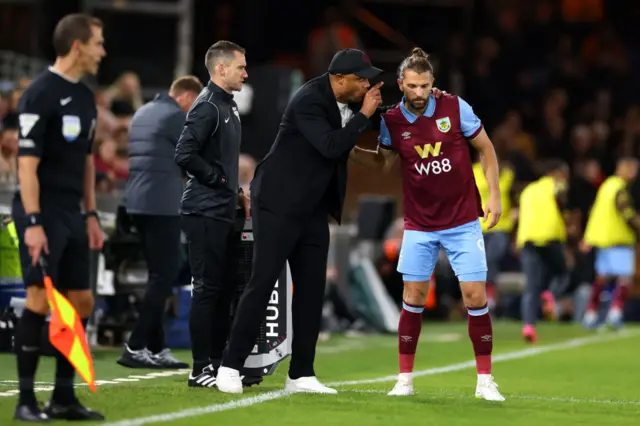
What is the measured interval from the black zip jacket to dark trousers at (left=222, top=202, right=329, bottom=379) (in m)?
0.62

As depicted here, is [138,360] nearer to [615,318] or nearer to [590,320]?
[615,318]

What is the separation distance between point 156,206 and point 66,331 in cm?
372

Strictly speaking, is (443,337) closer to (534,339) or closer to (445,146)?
(534,339)

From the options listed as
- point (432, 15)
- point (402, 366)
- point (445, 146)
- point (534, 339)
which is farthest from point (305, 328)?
point (432, 15)

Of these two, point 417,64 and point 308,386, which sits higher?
point 417,64

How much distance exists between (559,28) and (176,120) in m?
15.9

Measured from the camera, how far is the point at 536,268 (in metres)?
16.0

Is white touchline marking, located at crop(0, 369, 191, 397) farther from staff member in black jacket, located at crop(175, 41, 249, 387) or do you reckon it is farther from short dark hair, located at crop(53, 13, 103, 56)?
short dark hair, located at crop(53, 13, 103, 56)

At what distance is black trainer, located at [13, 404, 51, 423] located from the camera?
22.9 ft

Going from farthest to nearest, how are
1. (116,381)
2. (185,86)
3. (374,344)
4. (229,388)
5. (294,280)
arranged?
1. (374,344)
2. (185,86)
3. (116,381)
4. (294,280)
5. (229,388)

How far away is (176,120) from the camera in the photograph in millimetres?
10820

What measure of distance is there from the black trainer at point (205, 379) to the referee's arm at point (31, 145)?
2165 mm

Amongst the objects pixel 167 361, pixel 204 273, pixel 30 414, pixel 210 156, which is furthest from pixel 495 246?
pixel 30 414

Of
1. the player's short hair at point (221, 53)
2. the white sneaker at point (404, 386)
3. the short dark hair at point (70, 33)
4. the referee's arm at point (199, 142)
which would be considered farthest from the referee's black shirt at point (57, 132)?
the white sneaker at point (404, 386)
